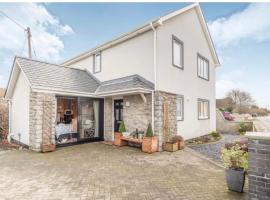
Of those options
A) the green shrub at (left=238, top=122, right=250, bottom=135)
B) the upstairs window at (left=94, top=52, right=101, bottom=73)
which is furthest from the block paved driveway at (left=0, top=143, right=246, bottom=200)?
the green shrub at (left=238, top=122, right=250, bottom=135)

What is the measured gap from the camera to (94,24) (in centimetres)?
1666

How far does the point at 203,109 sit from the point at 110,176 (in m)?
11.0

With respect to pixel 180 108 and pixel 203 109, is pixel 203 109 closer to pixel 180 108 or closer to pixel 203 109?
pixel 203 109

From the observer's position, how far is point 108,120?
39.7 ft

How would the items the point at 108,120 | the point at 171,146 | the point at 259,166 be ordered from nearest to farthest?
the point at 259,166 < the point at 171,146 < the point at 108,120

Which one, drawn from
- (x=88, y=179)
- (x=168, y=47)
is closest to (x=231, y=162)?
(x=88, y=179)

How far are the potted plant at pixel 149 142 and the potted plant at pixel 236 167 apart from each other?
4332 millimetres

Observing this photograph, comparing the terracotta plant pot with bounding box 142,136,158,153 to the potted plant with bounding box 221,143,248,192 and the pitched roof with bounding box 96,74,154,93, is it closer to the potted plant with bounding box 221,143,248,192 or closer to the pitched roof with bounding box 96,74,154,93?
the pitched roof with bounding box 96,74,154,93

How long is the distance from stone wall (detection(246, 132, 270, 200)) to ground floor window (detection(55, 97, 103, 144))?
921 cm

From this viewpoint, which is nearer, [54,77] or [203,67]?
[54,77]

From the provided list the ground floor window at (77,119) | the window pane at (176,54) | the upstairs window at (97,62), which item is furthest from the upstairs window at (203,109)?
the upstairs window at (97,62)

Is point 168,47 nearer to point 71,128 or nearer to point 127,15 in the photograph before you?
point 127,15

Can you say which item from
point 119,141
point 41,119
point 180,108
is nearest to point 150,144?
point 119,141

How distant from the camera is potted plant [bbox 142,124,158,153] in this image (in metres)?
8.91
